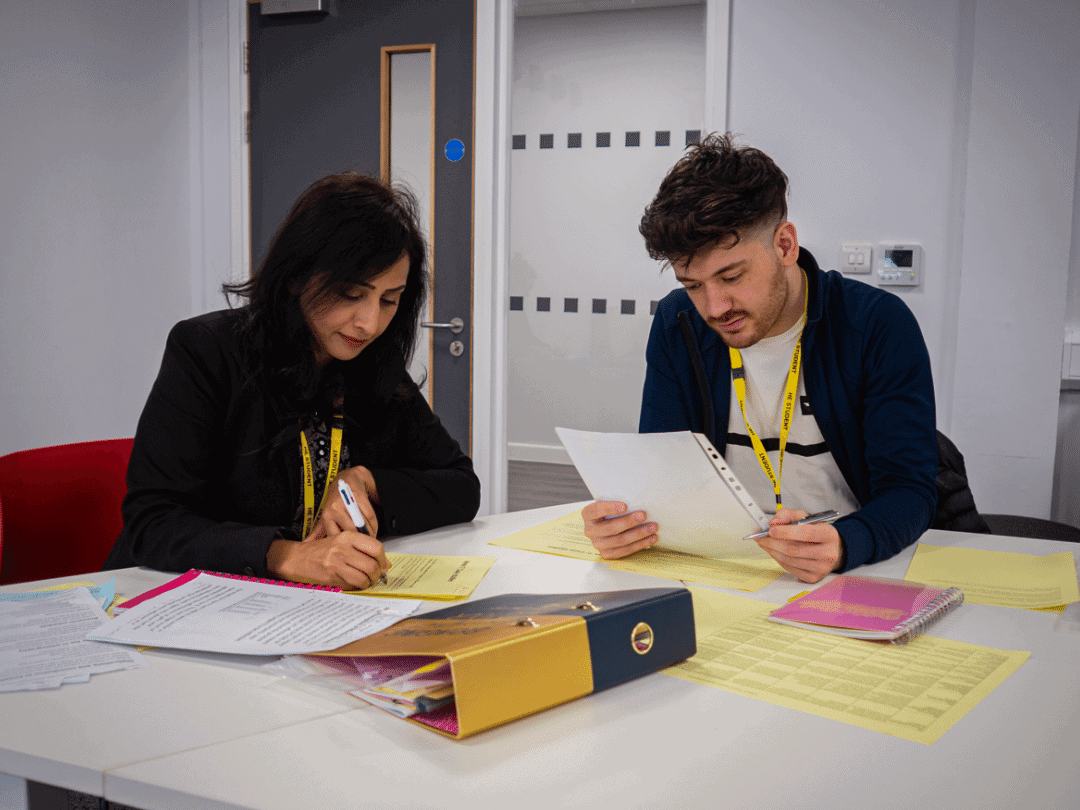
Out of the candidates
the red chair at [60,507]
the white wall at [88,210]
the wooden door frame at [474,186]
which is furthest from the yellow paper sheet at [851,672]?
the white wall at [88,210]

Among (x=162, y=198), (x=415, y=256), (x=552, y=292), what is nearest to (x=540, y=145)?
(x=552, y=292)

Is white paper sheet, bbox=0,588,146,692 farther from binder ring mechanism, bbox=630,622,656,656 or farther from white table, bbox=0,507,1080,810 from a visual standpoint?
binder ring mechanism, bbox=630,622,656,656

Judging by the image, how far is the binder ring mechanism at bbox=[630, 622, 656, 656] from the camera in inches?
34.5

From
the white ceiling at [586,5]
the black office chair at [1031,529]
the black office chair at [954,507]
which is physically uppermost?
the white ceiling at [586,5]

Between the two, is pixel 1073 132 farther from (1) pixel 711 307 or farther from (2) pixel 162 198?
(2) pixel 162 198

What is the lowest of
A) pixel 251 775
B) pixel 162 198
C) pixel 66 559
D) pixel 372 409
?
pixel 66 559

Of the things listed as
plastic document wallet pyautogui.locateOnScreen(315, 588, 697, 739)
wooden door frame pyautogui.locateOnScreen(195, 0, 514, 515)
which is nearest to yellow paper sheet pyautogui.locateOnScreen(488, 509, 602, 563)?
plastic document wallet pyautogui.locateOnScreen(315, 588, 697, 739)

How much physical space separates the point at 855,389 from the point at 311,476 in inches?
41.4

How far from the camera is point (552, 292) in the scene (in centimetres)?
540

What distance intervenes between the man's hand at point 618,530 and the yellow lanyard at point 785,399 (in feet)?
1.39

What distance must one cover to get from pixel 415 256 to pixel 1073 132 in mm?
2393

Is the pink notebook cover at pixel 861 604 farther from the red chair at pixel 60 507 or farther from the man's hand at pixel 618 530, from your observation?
the red chair at pixel 60 507

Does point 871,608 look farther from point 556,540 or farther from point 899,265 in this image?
point 899,265

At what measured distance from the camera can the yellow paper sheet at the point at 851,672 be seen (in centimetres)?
→ 82
